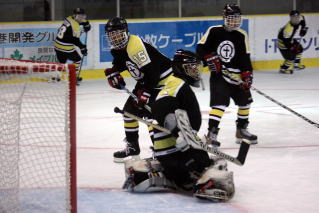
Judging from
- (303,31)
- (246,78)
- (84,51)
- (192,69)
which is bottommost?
(84,51)

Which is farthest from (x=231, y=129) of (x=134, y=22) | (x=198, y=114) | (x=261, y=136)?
(x=134, y=22)

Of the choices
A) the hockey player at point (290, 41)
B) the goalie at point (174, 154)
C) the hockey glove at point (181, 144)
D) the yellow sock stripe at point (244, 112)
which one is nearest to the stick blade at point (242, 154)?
the goalie at point (174, 154)

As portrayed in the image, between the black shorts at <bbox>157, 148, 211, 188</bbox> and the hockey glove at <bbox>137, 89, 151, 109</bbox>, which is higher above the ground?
the hockey glove at <bbox>137, 89, 151, 109</bbox>

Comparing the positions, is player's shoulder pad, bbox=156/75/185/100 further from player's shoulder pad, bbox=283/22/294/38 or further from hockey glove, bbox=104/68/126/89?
player's shoulder pad, bbox=283/22/294/38

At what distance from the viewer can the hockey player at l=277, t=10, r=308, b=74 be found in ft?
35.5

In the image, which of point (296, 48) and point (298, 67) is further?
point (298, 67)

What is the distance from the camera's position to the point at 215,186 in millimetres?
3883

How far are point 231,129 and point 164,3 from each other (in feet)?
16.7

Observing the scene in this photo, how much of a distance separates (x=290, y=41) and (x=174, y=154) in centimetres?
713

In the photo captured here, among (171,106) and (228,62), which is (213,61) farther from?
(171,106)

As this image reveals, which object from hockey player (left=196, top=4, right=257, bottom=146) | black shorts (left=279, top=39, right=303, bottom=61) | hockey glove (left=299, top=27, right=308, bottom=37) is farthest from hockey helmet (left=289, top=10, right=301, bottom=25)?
hockey player (left=196, top=4, right=257, bottom=146)

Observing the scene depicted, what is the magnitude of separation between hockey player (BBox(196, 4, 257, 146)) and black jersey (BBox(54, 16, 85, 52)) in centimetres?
408

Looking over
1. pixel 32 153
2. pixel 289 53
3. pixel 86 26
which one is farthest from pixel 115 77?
pixel 289 53

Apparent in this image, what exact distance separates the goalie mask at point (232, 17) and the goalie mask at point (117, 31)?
123 cm
